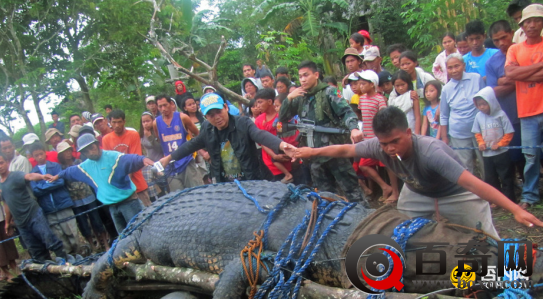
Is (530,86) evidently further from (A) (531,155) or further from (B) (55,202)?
(B) (55,202)

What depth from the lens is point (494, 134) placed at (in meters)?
4.09

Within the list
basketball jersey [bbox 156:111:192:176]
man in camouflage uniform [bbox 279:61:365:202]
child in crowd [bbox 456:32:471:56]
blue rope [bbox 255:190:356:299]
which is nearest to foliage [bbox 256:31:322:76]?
basketball jersey [bbox 156:111:192:176]

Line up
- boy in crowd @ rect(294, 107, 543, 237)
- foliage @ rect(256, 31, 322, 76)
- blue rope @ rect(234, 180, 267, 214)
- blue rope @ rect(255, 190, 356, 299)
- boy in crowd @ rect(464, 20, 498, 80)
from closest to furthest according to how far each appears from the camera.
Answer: blue rope @ rect(255, 190, 356, 299), boy in crowd @ rect(294, 107, 543, 237), blue rope @ rect(234, 180, 267, 214), boy in crowd @ rect(464, 20, 498, 80), foliage @ rect(256, 31, 322, 76)

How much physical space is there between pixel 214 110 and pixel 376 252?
2.38 meters

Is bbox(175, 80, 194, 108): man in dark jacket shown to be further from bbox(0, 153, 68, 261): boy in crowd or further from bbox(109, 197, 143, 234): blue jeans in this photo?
bbox(0, 153, 68, 261): boy in crowd

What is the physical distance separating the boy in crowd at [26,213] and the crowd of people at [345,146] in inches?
0.6

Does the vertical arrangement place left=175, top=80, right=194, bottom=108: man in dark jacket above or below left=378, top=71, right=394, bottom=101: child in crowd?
above

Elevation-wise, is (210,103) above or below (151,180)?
above

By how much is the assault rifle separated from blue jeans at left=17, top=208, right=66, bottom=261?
11.0ft

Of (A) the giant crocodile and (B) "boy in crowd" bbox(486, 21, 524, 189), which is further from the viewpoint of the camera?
(B) "boy in crowd" bbox(486, 21, 524, 189)

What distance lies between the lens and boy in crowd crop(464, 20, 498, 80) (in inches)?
186

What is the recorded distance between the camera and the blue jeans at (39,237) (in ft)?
17.0

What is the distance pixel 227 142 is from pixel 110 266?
1.74 metres

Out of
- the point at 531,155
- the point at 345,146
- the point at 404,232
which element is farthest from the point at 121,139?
the point at 531,155
